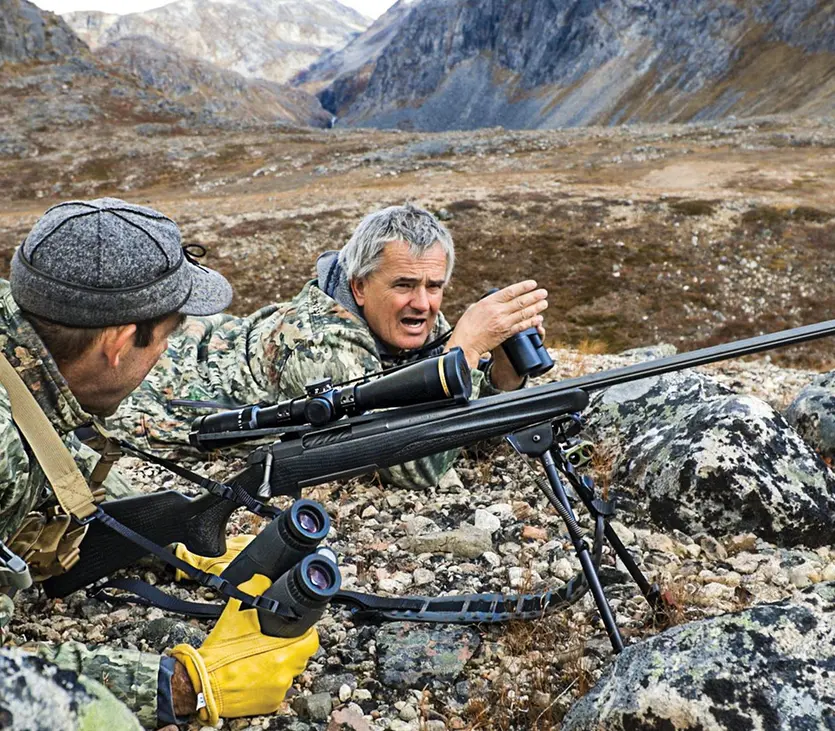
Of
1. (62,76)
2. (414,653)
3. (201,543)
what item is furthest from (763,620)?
Result: (62,76)

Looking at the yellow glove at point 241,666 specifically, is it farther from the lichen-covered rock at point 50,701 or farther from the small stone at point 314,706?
the lichen-covered rock at point 50,701

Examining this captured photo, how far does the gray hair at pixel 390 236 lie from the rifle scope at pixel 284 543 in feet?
8.54

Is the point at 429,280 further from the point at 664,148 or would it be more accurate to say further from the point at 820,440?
the point at 664,148

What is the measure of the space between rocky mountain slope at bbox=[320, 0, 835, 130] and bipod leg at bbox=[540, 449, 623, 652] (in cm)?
6688

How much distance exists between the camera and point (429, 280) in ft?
17.4

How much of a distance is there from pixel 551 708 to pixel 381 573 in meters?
1.53

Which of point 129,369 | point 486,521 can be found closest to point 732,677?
point 486,521

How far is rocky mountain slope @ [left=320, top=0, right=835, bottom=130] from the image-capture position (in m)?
76.8

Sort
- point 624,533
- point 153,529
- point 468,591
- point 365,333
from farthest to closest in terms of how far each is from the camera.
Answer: point 365,333 → point 624,533 → point 468,591 → point 153,529

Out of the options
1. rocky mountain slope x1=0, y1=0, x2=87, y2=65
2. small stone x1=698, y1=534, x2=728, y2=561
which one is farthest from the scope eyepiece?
rocky mountain slope x1=0, y1=0, x2=87, y2=65

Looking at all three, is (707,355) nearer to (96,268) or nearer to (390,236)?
(96,268)

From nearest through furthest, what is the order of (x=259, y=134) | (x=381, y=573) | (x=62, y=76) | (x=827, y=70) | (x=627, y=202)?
(x=381, y=573), (x=627, y=202), (x=259, y=134), (x=62, y=76), (x=827, y=70)

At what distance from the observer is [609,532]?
11.5ft

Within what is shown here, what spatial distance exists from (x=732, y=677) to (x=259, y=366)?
4210mm
